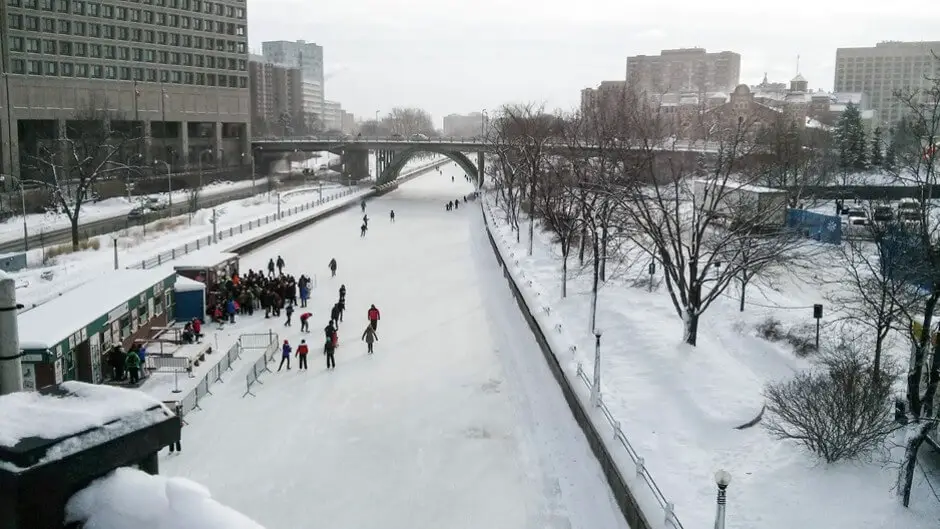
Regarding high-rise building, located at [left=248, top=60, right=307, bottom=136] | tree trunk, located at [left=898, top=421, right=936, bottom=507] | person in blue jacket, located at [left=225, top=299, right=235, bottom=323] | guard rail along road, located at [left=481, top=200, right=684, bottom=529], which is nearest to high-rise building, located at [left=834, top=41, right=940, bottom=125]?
high-rise building, located at [left=248, top=60, right=307, bottom=136]

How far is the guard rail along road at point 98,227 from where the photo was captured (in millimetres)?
Result: 37719

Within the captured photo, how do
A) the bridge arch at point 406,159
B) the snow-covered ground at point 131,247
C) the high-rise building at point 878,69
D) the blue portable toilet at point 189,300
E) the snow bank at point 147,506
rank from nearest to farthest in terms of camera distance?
the snow bank at point 147,506 → the blue portable toilet at point 189,300 → the snow-covered ground at point 131,247 → the bridge arch at point 406,159 → the high-rise building at point 878,69

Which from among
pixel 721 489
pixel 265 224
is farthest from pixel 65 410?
pixel 265 224

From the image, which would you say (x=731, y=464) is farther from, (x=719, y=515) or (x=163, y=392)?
(x=163, y=392)

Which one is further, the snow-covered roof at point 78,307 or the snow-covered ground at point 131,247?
the snow-covered ground at point 131,247

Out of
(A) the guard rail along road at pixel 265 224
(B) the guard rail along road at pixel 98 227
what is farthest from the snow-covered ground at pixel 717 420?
(B) the guard rail along road at pixel 98 227

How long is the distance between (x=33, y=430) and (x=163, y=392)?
15161mm

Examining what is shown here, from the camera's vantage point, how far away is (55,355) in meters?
14.7

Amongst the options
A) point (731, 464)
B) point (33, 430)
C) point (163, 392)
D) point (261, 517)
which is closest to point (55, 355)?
point (163, 392)

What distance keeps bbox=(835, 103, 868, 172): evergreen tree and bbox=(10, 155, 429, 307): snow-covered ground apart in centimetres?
4097

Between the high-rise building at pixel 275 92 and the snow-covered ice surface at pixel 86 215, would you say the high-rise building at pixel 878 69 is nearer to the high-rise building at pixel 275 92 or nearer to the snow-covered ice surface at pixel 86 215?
the high-rise building at pixel 275 92

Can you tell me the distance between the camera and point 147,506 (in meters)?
1.88

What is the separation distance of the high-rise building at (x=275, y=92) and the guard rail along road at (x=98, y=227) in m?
94.2

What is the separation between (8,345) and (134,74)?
255 feet
